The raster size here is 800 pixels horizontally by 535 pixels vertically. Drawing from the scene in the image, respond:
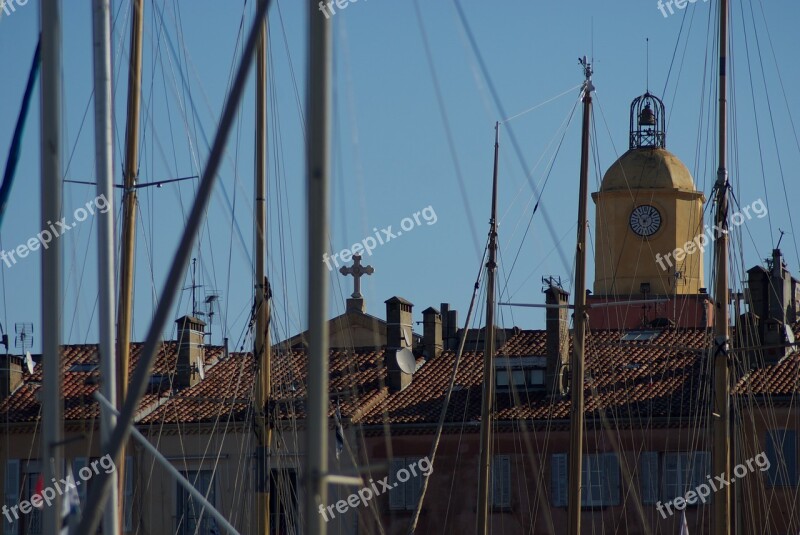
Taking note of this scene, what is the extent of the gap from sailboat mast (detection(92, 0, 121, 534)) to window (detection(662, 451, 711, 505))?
25526mm

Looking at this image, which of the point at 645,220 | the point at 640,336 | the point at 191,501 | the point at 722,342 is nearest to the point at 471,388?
the point at 640,336

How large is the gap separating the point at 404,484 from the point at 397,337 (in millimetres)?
4963

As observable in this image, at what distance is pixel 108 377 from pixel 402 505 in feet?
91.1

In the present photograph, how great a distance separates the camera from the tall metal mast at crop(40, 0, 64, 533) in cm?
1600

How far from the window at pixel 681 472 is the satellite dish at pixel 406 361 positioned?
8.09m

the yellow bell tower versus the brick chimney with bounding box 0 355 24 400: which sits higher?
the yellow bell tower

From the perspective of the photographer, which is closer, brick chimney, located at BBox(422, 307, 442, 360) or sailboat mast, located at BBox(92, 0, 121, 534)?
sailboat mast, located at BBox(92, 0, 121, 534)

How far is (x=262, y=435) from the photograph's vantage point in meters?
26.7

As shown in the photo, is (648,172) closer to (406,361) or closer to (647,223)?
(647,223)

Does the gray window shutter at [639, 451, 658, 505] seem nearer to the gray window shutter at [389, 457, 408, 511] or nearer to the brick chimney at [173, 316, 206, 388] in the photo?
the gray window shutter at [389, 457, 408, 511]

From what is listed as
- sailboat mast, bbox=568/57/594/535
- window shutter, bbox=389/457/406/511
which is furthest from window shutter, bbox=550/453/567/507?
sailboat mast, bbox=568/57/594/535

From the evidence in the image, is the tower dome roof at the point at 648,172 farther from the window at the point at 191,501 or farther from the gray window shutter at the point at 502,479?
the window at the point at 191,501

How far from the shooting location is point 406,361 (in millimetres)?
47406

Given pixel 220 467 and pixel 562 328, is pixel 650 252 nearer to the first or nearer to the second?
pixel 562 328
